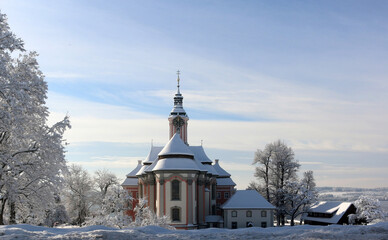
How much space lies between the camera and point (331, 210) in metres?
58.6

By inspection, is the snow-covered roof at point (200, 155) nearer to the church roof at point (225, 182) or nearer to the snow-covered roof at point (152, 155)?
the church roof at point (225, 182)

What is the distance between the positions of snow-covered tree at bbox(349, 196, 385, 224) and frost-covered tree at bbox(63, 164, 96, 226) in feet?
146

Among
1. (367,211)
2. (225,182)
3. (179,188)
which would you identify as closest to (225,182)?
(225,182)

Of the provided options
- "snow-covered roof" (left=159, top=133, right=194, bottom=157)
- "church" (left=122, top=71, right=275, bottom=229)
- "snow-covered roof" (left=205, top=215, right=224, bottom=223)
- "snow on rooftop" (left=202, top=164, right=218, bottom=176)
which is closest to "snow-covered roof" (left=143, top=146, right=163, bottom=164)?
"church" (left=122, top=71, right=275, bottom=229)

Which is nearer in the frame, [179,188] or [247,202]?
[179,188]

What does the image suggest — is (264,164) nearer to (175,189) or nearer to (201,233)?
(175,189)

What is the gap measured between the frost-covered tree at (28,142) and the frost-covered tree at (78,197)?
46.4m

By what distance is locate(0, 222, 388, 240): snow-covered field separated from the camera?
1273 centimetres

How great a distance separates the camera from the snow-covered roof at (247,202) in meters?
51.2

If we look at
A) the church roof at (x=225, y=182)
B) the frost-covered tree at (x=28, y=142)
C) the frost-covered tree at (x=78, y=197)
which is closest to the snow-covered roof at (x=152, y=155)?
the church roof at (x=225, y=182)

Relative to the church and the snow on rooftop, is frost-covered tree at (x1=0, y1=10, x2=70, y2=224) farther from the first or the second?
the snow on rooftop

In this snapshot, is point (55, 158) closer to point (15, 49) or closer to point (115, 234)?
point (15, 49)

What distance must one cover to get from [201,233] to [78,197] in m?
60.6

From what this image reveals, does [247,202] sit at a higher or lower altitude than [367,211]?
higher
